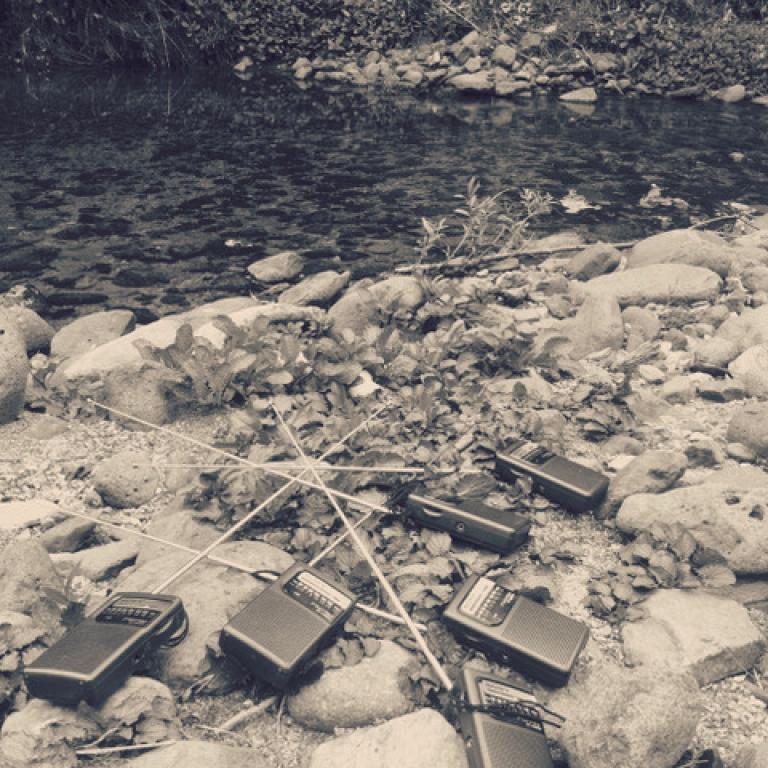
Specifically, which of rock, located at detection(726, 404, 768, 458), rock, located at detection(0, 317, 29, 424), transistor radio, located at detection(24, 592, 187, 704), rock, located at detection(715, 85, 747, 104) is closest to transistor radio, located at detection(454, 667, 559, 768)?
transistor radio, located at detection(24, 592, 187, 704)

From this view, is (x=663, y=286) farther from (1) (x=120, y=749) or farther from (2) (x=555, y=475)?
(1) (x=120, y=749)

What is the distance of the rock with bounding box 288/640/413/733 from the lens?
2625 mm

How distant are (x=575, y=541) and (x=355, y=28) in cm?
1557

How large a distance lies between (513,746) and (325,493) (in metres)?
1.46

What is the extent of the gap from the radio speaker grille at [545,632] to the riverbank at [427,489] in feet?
0.38

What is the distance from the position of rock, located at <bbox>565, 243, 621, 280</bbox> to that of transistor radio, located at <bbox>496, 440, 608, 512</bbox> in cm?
334

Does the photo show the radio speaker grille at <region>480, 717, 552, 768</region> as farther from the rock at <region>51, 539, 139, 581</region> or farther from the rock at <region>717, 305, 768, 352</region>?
the rock at <region>717, 305, 768, 352</region>

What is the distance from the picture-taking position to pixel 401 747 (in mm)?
2373

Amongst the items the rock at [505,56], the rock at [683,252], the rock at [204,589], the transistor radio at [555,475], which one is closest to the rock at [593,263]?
the rock at [683,252]

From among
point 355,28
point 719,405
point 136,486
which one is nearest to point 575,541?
point 719,405

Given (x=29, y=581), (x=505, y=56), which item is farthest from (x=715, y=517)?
(x=505, y=56)

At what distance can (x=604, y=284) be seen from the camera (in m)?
6.07

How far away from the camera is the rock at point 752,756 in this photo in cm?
231

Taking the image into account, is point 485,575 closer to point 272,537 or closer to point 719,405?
point 272,537
